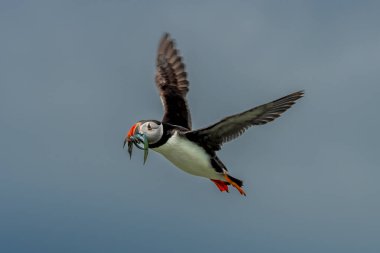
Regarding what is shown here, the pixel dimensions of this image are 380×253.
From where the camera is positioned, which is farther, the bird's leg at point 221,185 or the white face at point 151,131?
the bird's leg at point 221,185

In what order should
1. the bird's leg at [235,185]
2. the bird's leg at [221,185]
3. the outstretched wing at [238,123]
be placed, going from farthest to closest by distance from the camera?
1. the bird's leg at [221,185]
2. the bird's leg at [235,185]
3. the outstretched wing at [238,123]

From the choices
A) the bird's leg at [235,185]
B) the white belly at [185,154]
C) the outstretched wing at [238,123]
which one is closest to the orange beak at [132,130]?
the white belly at [185,154]

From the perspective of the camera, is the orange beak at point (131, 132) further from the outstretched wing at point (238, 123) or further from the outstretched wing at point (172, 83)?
the outstretched wing at point (172, 83)

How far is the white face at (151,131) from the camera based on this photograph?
587 inches

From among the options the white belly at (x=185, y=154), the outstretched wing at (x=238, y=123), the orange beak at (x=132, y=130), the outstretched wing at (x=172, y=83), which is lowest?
the white belly at (x=185, y=154)

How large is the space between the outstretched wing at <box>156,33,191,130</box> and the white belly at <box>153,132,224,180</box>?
7.22 feet

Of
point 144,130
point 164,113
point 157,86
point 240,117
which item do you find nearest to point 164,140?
point 144,130

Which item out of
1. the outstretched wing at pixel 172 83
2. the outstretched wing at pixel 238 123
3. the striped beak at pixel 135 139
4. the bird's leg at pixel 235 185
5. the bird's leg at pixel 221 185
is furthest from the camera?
the outstretched wing at pixel 172 83

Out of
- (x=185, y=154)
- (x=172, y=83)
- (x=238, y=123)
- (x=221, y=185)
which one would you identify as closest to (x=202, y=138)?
(x=185, y=154)

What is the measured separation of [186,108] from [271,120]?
374 cm

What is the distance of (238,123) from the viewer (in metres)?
14.7

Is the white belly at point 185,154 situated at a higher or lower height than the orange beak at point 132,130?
lower

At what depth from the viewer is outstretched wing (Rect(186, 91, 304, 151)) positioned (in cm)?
1423

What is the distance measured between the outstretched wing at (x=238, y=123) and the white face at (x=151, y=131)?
0.59m
